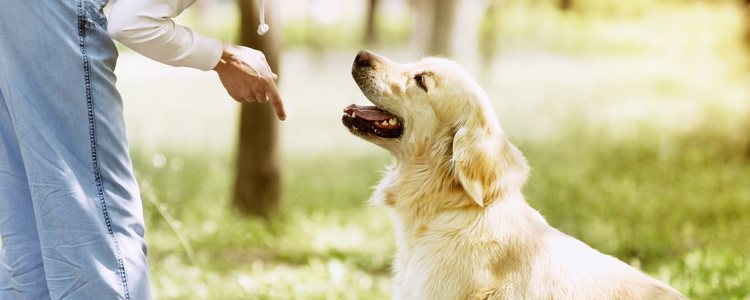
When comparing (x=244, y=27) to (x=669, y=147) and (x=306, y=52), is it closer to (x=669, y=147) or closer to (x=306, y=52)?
(x=669, y=147)

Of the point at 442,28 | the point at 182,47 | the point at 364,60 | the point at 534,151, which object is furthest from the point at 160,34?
the point at 442,28

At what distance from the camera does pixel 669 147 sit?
31.5 ft

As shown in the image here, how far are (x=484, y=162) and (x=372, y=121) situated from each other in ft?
1.59

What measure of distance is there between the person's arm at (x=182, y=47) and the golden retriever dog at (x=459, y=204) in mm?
531

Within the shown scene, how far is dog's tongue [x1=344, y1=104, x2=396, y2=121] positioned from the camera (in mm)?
3552

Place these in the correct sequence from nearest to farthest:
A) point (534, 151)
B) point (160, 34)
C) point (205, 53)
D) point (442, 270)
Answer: point (160, 34), point (205, 53), point (442, 270), point (534, 151)

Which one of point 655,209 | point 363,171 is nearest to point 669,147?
point 655,209

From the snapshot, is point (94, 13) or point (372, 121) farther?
point (372, 121)

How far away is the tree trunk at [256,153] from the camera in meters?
7.18

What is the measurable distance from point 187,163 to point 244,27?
214 centimetres

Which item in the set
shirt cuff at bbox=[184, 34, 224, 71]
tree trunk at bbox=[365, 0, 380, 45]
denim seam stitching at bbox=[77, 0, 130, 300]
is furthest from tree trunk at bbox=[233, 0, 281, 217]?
tree trunk at bbox=[365, 0, 380, 45]

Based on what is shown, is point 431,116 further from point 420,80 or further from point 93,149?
point 93,149

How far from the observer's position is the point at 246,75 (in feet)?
9.92

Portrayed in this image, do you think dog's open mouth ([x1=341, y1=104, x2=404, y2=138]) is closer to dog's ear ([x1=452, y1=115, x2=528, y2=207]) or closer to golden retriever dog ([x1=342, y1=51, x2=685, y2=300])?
golden retriever dog ([x1=342, y1=51, x2=685, y2=300])
